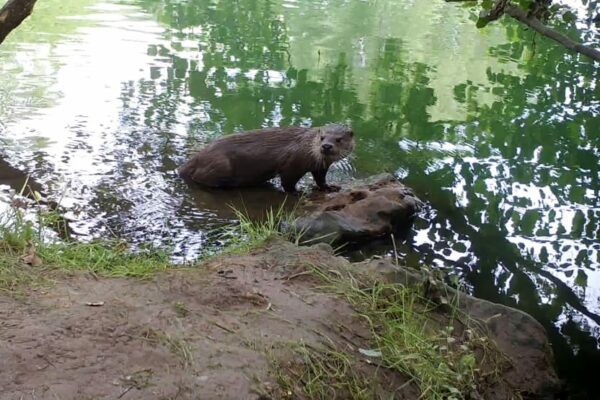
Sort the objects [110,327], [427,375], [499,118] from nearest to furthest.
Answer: [110,327], [427,375], [499,118]

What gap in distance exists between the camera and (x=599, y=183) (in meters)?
6.93

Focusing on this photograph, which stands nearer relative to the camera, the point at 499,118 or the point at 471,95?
the point at 499,118

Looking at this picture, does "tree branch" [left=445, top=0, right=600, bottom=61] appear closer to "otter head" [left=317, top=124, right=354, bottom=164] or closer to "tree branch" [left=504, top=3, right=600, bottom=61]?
"tree branch" [left=504, top=3, right=600, bottom=61]

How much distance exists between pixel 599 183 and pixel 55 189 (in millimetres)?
4816

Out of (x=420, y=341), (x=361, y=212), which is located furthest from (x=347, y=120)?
(x=420, y=341)

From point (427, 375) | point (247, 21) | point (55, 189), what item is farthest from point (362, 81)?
point (427, 375)

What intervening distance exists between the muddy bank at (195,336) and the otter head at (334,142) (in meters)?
2.06

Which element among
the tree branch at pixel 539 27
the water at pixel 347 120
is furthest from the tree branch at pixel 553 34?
the water at pixel 347 120

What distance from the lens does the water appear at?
216 inches

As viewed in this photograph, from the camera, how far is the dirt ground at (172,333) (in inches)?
109

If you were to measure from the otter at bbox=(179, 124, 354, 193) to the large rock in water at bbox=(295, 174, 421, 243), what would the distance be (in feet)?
1.07

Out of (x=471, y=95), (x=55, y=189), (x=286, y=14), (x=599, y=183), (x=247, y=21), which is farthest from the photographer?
(x=286, y=14)

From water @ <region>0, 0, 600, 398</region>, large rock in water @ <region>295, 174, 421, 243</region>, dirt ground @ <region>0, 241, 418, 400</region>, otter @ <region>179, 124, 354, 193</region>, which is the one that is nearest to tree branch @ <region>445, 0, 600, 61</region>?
water @ <region>0, 0, 600, 398</region>

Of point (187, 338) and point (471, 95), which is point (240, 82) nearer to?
point (471, 95)
